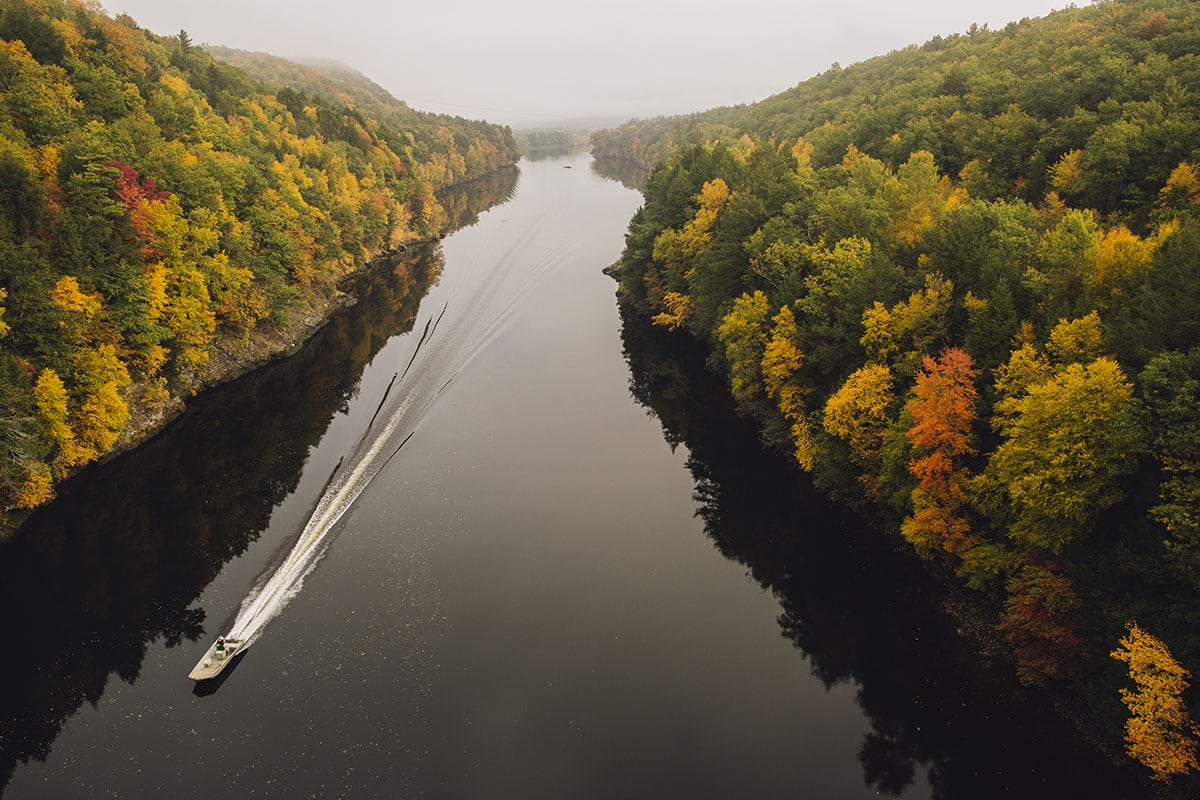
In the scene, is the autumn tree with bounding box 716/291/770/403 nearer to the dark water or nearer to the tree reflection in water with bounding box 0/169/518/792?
the dark water

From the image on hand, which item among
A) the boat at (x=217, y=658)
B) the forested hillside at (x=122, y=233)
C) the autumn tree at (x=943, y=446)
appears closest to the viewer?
the boat at (x=217, y=658)

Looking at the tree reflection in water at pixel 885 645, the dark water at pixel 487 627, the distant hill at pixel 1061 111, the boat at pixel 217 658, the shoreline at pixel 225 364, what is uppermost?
the distant hill at pixel 1061 111

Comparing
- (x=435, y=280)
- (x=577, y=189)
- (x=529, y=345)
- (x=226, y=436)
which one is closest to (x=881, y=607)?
(x=529, y=345)

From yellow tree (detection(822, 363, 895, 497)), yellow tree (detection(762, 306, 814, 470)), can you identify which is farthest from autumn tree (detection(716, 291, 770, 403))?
yellow tree (detection(822, 363, 895, 497))

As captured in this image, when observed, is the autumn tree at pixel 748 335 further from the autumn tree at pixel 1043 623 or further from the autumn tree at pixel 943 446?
the autumn tree at pixel 1043 623

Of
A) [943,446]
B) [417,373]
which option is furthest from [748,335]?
[417,373]

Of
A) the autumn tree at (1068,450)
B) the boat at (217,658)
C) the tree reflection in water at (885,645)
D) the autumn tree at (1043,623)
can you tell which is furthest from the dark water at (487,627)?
the autumn tree at (1068,450)
